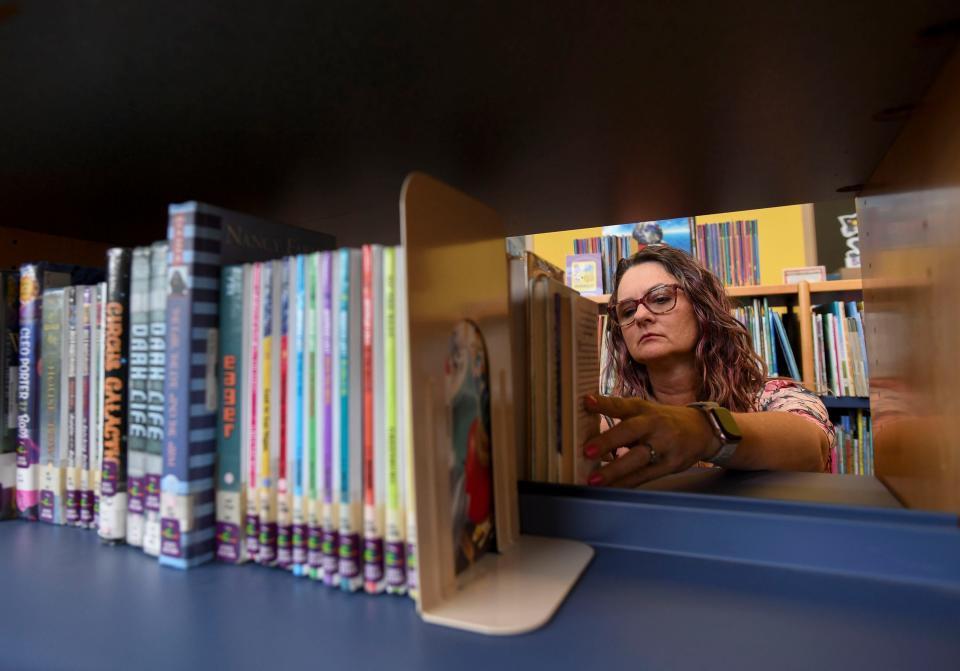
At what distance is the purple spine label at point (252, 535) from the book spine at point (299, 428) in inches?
1.8

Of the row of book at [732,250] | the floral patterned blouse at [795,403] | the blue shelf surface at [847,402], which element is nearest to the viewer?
the floral patterned blouse at [795,403]

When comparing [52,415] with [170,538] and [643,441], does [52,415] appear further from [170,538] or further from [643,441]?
[643,441]

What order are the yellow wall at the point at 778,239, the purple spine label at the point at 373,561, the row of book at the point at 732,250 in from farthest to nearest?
the yellow wall at the point at 778,239
the row of book at the point at 732,250
the purple spine label at the point at 373,561

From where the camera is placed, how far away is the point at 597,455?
681mm

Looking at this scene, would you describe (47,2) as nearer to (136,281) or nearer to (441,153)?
(136,281)

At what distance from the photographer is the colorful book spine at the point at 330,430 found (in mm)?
479

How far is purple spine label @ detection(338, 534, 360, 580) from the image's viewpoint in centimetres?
47

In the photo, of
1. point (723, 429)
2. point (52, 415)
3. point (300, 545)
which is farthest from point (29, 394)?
point (723, 429)

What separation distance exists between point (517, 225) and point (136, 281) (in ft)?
2.16

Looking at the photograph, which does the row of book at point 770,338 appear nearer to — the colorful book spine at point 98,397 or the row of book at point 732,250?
the row of book at point 732,250

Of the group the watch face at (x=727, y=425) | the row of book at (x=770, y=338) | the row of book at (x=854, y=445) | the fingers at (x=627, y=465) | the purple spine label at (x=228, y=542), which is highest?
the row of book at (x=770, y=338)

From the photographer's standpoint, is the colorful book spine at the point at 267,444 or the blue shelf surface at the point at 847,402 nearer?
the colorful book spine at the point at 267,444

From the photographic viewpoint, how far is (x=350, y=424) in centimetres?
47

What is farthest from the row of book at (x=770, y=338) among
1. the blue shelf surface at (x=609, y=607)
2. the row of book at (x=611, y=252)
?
the blue shelf surface at (x=609, y=607)
